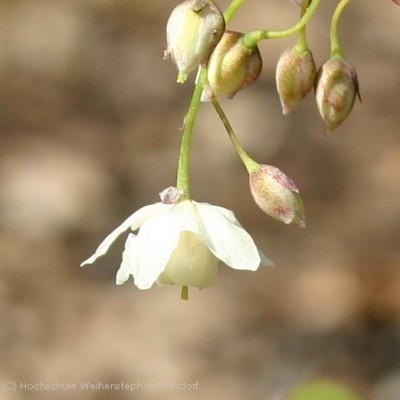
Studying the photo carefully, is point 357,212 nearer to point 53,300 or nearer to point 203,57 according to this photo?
point 53,300

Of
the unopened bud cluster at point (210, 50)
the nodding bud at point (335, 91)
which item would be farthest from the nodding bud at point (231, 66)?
the nodding bud at point (335, 91)

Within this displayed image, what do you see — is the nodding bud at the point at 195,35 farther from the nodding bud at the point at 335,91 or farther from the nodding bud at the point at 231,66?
the nodding bud at the point at 335,91

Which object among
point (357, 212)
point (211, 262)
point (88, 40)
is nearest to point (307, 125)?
point (357, 212)

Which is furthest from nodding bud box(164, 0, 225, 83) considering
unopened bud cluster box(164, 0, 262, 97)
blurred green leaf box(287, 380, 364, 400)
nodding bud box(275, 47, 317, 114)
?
blurred green leaf box(287, 380, 364, 400)

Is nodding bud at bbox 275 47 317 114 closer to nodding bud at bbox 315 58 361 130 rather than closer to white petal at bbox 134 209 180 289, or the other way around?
nodding bud at bbox 315 58 361 130

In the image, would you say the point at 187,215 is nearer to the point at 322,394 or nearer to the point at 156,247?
the point at 156,247
